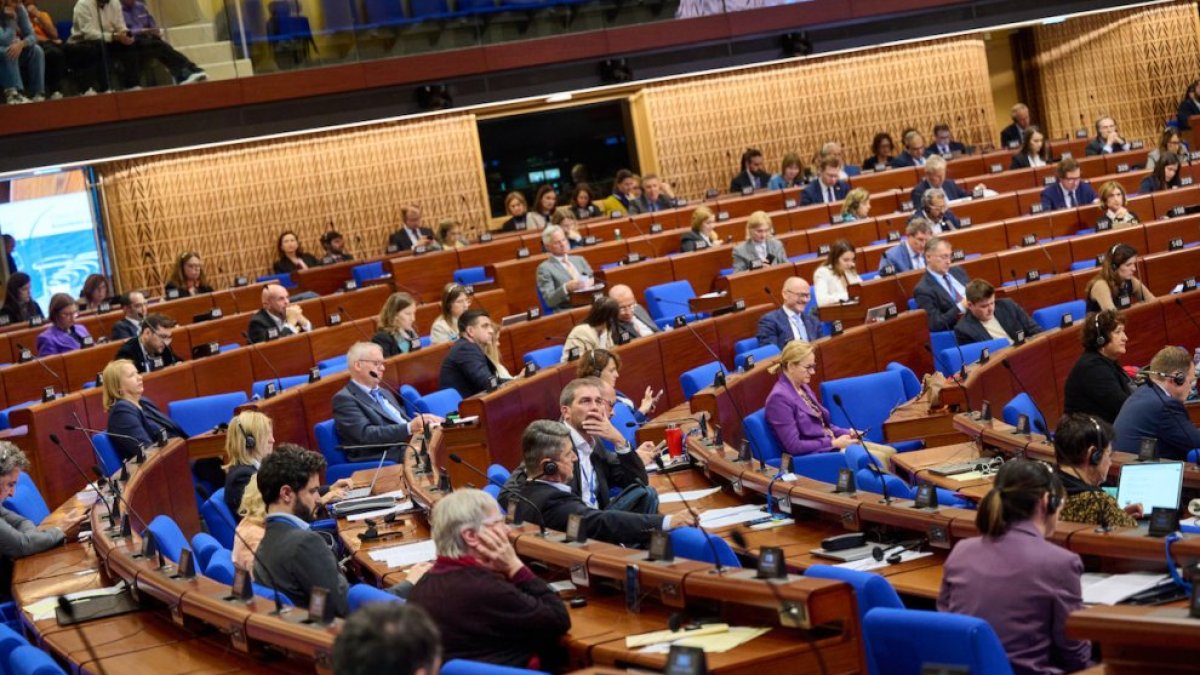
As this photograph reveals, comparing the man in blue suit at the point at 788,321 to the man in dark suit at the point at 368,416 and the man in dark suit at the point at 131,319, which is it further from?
the man in dark suit at the point at 131,319

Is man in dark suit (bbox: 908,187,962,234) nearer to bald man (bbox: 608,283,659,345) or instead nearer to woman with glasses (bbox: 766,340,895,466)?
bald man (bbox: 608,283,659,345)

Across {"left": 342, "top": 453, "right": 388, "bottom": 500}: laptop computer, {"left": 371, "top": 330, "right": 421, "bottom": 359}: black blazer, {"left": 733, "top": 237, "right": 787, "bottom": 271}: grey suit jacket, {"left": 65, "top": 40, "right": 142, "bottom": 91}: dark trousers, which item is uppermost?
{"left": 65, "top": 40, "right": 142, "bottom": 91}: dark trousers

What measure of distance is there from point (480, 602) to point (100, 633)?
140cm

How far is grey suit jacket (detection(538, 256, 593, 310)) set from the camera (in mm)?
10453

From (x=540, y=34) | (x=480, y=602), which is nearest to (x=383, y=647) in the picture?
(x=480, y=602)

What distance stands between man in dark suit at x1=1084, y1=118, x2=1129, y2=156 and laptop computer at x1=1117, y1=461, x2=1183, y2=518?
9884 mm

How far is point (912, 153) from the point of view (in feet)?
45.9

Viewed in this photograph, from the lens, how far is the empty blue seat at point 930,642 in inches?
124

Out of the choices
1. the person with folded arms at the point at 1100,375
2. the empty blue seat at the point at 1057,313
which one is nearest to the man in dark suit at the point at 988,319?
the empty blue seat at the point at 1057,313

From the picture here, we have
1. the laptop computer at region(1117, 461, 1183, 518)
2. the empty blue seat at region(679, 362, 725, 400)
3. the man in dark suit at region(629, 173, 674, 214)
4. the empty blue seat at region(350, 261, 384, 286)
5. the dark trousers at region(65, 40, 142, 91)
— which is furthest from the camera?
the man in dark suit at region(629, 173, 674, 214)

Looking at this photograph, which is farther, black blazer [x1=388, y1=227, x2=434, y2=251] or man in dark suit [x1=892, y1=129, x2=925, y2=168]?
man in dark suit [x1=892, y1=129, x2=925, y2=168]

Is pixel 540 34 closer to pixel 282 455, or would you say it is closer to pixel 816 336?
pixel 816 336

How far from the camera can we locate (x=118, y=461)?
25.4 ft

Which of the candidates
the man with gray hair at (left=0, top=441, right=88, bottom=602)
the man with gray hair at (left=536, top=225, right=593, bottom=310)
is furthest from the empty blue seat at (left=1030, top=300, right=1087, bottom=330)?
the man with gray hair at (left=0, top=441, right=88, bottom=602)
